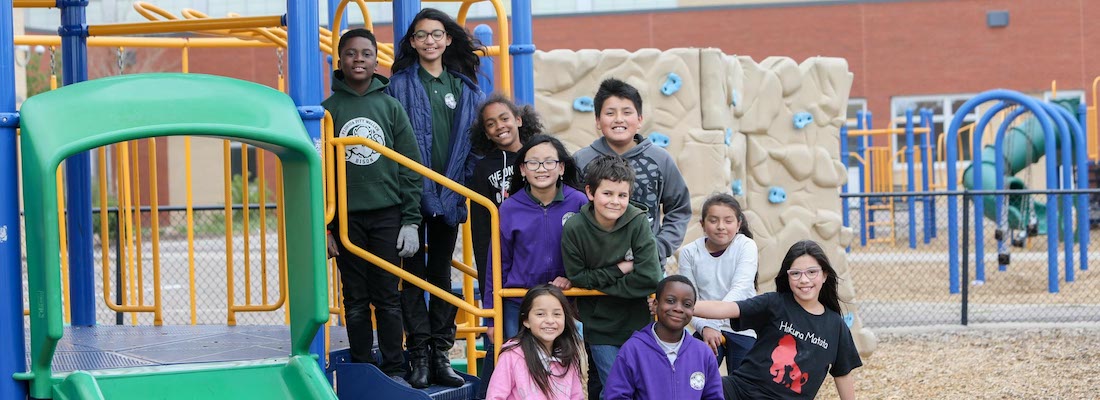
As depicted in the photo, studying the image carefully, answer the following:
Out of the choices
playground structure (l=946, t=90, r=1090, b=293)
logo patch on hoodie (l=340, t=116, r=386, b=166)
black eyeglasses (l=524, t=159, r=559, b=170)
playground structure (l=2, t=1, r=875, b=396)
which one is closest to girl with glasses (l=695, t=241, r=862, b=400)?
black eyeglasses (l=524, t=159, r=559, b=170)

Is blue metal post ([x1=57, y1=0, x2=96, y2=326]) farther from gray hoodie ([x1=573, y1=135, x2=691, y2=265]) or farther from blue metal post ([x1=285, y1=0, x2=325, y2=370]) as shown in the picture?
gray hoodie ([x1=573, y1=135, x2=691, y2=265])

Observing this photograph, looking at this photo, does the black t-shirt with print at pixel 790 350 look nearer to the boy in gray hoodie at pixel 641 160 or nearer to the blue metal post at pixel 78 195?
the boy in gray hoodie at pixel 641 160

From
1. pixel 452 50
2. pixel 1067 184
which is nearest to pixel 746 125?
pixel 452 50

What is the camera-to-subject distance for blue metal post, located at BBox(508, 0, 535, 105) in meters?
6.13

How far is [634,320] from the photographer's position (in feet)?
15.9

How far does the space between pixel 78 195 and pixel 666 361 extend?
11.4ft

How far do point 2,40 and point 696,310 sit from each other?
2.49 metres

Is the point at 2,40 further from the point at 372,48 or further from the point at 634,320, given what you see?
the point at 634,320

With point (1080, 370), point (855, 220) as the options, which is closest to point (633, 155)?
point (1080, 370)

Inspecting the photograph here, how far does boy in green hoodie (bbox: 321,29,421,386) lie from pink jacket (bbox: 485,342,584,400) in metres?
0.61

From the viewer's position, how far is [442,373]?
5117 mm

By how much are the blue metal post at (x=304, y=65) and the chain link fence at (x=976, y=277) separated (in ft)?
23.9

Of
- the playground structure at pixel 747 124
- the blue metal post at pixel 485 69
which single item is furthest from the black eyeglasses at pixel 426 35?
the playground structure at pixel 747 124

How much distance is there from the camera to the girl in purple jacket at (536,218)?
15.8 ft
